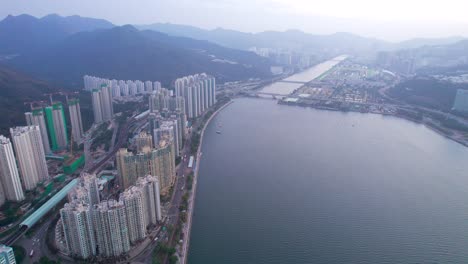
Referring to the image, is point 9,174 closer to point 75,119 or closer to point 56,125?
point 56,125

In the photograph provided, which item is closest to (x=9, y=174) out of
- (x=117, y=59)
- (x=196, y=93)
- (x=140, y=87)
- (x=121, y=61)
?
(x=196, y=93)

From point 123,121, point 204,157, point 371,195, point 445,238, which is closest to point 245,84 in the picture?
point 123,121

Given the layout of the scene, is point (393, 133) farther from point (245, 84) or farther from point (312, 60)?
point (312, 60)

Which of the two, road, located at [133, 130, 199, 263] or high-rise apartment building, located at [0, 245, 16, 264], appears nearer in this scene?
high-rise apartment building, located at [0, 245, 16, 264]

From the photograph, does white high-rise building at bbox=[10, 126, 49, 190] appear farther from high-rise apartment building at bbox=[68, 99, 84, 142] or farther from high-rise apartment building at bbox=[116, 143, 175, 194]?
high-rise apartment building at bbox=[68, 99, 84, 142]

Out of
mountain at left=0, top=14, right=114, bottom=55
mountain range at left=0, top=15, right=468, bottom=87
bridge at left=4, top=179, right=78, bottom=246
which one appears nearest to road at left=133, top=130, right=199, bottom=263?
bridge at left=4, top=179, right=78, bottom=246

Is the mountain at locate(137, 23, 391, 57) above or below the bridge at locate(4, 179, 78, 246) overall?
above
